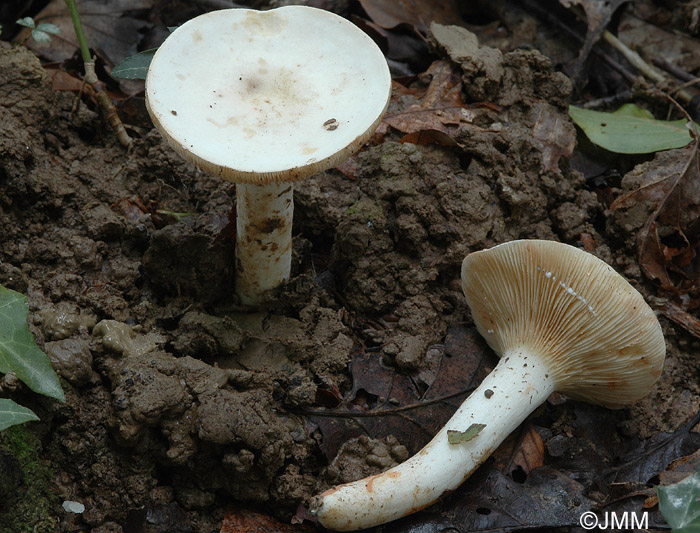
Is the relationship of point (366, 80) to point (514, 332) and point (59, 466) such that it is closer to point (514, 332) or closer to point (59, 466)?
point (514, 332)

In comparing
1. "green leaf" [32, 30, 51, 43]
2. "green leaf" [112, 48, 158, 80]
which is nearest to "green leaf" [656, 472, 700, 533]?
"green leaf" [112, 48, 158, 80]

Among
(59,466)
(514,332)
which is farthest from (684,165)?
(59,466)

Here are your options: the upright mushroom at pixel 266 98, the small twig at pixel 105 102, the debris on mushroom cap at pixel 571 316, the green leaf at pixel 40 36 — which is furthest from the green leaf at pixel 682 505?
the green leaf at pixel 40 36

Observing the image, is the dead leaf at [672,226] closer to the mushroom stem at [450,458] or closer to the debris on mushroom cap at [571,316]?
the debris on mushroom cap at [571,316]

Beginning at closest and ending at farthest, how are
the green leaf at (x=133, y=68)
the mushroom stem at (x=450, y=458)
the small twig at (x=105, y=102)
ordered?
the mushroom stem at (x=450, y=458), the green leaf at (x=133, y=68), the small twig at (x=105, y=102)

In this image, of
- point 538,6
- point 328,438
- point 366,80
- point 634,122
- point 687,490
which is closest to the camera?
point 687,490

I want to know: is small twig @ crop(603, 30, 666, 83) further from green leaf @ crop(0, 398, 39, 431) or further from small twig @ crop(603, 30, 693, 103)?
green leaf @ crop(0, 398, 39, 431)
